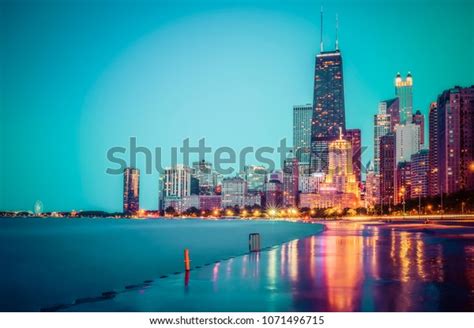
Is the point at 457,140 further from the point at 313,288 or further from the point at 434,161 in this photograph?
the point at 313,288

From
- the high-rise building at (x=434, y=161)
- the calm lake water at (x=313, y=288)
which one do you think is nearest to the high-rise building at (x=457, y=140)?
the high-rise building at (x=434, y=161)

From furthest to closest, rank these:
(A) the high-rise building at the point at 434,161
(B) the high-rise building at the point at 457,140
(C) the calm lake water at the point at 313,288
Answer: (A) the high-rise building at the point at 434,161, (B) the high-rise building at the point at 457,140, (C) the calm lake water at the point at 313,288

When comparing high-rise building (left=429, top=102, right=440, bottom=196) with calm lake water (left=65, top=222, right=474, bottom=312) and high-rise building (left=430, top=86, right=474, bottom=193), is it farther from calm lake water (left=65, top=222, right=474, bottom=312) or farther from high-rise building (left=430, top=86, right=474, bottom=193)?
calm lake water (left=65, top=222, right=474, bottom=312)

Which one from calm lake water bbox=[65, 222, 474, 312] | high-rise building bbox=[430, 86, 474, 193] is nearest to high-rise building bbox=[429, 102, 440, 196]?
high-rise building bbox=[430, 86, 474, 193]

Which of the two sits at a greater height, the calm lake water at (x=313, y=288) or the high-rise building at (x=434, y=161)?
the high-rise building at (x=434, y=161)

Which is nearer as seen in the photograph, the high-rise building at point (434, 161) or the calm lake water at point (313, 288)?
the calm lake water at point (313, 288)

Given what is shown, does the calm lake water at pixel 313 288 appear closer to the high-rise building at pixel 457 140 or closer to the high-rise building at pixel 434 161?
the high-rise building at pixel 457 140

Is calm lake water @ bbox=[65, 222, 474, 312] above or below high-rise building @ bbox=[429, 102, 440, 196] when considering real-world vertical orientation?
below

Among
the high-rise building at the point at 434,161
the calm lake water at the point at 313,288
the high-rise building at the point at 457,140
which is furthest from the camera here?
the high-rise building at the point at 434,161
